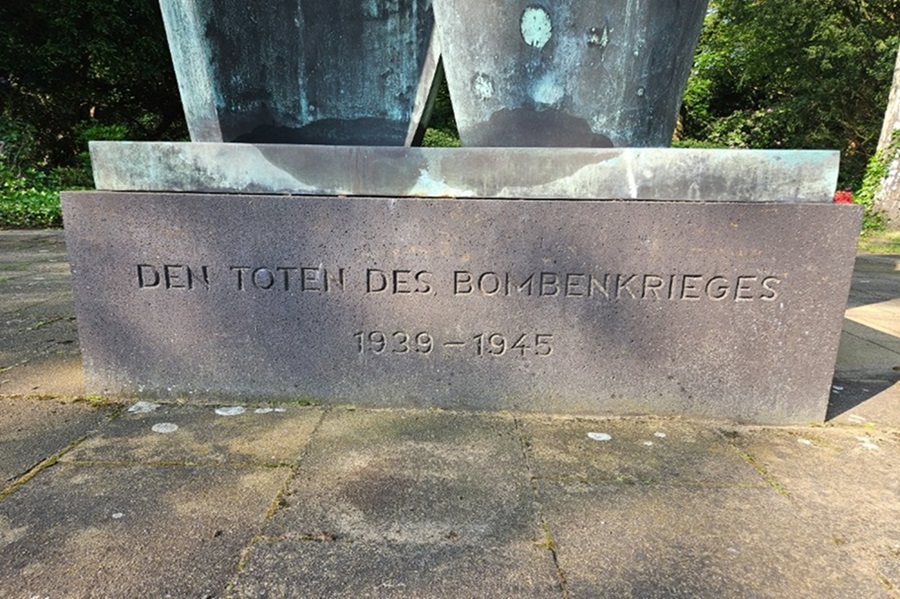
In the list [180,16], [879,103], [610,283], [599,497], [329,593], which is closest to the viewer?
[329,593]

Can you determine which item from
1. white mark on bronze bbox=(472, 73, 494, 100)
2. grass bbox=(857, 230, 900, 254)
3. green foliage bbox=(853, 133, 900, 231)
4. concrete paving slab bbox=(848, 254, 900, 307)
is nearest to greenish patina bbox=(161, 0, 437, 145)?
white mark on bronze bbox=(472, 73, 494, 100)

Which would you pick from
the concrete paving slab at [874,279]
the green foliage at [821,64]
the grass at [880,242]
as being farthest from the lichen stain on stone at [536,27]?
the green foliage at [821,64]

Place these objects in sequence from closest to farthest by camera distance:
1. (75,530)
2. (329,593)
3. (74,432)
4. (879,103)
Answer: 1. (329,593)
2. (75,530)
3. (74,432)
4. (879,103)

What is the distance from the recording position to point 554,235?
2.52 metres

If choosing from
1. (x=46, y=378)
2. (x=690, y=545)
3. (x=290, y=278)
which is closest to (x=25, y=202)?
(x=46, y=378)

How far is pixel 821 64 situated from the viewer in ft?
53.5

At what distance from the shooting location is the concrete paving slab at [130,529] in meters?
1.54

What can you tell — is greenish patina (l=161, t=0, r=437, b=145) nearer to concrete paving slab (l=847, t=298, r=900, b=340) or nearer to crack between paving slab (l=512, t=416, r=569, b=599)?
crack between paving slab (l=512, t=416, r=569, b=599)

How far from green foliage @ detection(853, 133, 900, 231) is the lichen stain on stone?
11621 millimetres

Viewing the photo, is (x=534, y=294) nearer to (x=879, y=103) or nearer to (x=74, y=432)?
(x=74, y=432)

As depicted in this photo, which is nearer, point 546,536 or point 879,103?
point 546,536

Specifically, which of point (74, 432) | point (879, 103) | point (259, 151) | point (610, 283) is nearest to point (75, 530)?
point (74, 432)

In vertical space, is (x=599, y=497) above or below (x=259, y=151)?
below

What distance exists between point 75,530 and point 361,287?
4.62ft
